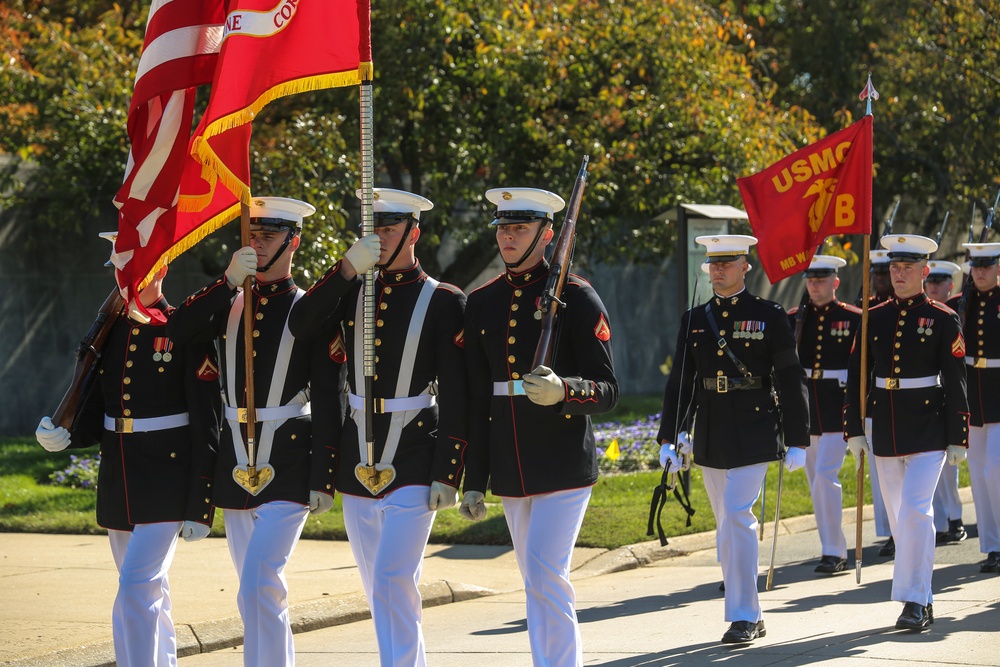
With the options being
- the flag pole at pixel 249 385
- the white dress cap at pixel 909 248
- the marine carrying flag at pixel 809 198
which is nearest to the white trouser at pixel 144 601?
the flag pole at pixel 249 385

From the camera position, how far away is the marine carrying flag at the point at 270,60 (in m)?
6.36

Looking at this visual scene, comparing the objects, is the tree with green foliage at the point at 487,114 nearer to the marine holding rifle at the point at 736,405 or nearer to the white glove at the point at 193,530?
the marine holding rifle at the point at 736,405

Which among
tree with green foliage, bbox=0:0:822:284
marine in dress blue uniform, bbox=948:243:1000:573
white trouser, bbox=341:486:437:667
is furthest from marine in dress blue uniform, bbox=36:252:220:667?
tree with green foliage, bbox=0:0:822:284

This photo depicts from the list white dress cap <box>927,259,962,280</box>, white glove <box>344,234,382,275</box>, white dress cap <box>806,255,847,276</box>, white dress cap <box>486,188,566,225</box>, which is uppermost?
white dress cap <box>486,188,566,225</box>

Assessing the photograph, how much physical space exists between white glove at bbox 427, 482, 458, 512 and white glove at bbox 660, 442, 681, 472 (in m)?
2.65

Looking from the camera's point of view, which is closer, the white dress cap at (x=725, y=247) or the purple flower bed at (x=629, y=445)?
the white dress cap at (x=725, y=247)

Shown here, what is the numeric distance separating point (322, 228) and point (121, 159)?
264cm

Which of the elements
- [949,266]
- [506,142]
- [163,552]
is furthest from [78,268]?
[163,552]

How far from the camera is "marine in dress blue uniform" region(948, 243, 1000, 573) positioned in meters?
10.3

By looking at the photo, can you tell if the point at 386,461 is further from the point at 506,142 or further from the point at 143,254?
the point at 506,142

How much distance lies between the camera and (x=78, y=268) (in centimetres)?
1695

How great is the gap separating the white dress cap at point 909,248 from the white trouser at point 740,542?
1671mm

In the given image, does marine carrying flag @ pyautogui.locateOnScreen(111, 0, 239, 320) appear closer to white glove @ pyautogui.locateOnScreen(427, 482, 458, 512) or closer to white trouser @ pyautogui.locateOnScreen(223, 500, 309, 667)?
white trouser @ pyautogui.locateOnScreen(223, 500, 309, 667)

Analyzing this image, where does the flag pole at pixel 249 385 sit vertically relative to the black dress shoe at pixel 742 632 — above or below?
above
